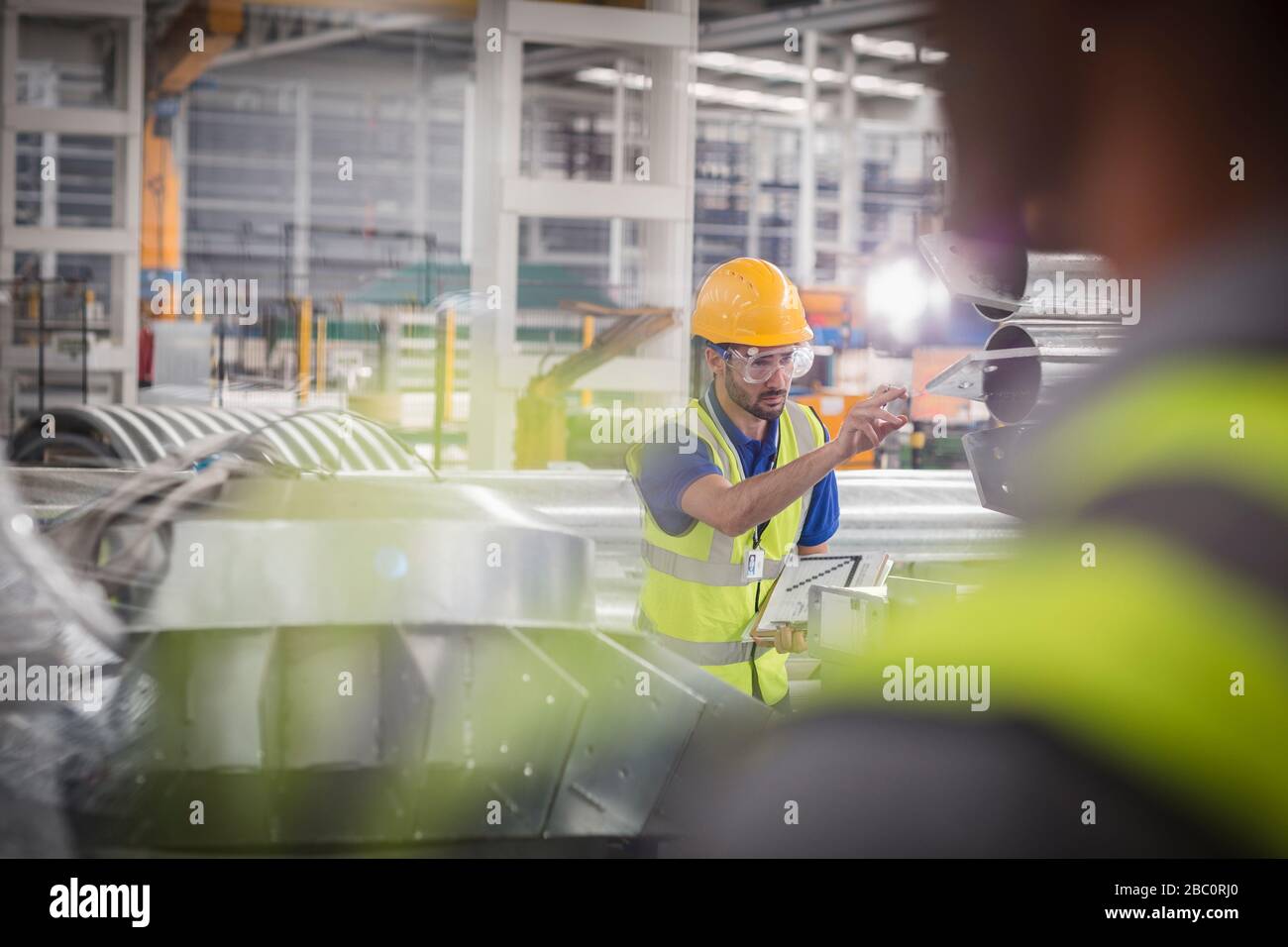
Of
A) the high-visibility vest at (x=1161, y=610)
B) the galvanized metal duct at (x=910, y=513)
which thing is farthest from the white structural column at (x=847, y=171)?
the high-visibility vest at (x=1161, y=610)

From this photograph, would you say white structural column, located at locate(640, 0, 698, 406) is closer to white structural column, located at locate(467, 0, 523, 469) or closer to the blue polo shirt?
white structural column, located at locate(467, 0, 523, 469)

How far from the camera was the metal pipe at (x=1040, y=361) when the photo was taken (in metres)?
2.46

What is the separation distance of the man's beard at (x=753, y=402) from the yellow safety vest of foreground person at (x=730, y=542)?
0.04 metres

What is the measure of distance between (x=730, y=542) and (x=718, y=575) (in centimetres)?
8

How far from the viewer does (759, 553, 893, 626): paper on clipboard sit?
279cm

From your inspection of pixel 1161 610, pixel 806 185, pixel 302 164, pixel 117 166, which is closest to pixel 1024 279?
pixel 1161 610

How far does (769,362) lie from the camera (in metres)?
2.70

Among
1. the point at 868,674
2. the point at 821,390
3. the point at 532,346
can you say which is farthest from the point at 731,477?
the point at 532,346

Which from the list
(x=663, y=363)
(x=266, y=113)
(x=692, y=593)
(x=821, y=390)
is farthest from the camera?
(x=266, y=113)

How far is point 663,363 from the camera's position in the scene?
19.0ft

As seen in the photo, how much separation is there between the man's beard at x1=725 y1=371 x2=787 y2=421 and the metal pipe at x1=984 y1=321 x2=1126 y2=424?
44 centimetres
